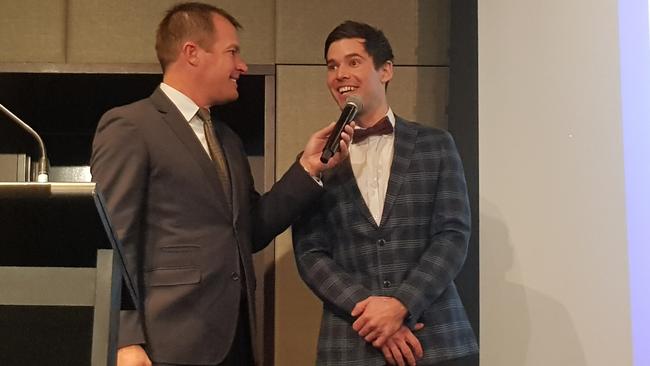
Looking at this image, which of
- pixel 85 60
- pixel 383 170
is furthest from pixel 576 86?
pixel 85 60

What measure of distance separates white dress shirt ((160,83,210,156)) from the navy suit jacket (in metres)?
0.04

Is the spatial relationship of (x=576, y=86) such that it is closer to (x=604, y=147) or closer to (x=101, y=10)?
(x=604, y=147)

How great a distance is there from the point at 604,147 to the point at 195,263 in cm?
98

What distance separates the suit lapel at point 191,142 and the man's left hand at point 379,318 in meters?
0.40

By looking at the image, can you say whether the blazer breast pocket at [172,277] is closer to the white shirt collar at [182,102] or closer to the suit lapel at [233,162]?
the suit lapel at [233,162]

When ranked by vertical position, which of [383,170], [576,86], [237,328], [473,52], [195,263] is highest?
[473,52]

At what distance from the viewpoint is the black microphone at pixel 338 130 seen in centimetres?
198

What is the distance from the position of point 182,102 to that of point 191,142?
0.47 feet

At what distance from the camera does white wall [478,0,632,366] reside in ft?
6.75

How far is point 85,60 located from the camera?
304cm

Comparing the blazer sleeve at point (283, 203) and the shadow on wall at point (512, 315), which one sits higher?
the blazer sleeve at point (283, 203)

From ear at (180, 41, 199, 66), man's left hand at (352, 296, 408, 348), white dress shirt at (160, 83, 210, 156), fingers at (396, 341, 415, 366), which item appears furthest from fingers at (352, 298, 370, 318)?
ear at (180, 41, 199, 66)

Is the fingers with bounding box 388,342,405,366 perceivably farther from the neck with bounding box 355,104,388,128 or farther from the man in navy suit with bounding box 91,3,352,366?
the neck with bounding box 355,104,388,128

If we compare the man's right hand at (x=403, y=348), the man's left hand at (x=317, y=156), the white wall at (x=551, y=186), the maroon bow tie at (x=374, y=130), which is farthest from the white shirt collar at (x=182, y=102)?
the white wall at (x=551, y=186)
